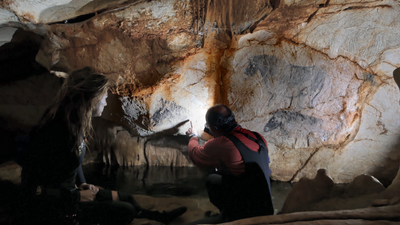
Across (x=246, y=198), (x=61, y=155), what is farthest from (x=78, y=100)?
(x=246, y=198)

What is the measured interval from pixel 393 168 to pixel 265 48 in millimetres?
2439

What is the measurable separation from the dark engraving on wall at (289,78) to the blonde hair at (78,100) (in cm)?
225

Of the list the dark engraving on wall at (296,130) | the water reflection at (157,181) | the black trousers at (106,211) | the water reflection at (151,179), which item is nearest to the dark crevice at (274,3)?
the dark engraving on wall at (296,130)

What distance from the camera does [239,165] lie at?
166cm

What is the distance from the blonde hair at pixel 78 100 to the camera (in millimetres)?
1526

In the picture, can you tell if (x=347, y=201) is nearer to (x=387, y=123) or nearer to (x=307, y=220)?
(x=307, y=220)

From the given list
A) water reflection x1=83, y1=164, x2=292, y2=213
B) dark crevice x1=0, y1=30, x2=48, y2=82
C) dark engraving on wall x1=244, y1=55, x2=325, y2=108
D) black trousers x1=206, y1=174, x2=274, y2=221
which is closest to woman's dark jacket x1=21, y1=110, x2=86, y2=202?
black trousers x1=206, y1=174, x2=274, y2=221

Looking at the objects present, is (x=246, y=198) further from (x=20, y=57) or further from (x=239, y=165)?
(x=20, y=57)

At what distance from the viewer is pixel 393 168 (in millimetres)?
3078

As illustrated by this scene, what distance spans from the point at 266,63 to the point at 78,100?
99.5 inches

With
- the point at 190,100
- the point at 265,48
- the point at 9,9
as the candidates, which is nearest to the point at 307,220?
the point at 265,48

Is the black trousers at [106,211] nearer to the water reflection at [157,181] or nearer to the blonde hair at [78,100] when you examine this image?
the blonde hair at [78,100]

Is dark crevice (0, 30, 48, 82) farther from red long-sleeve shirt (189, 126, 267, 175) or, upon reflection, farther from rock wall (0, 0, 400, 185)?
red long-sleeve shirt (189, 126, 267, 175)

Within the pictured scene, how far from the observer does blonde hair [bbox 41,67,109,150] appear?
1526 mm
